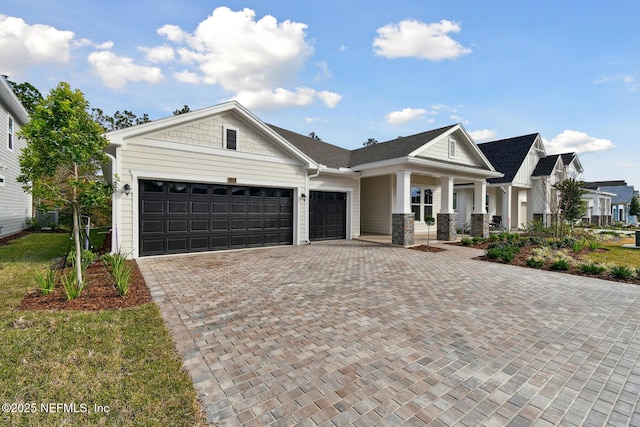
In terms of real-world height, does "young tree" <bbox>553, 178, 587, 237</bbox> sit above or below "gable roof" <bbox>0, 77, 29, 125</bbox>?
below

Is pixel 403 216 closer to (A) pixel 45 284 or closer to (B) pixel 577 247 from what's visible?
(B) pixel 577 247

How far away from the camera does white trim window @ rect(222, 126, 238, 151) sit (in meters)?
10.6

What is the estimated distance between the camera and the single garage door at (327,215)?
45.2 feet

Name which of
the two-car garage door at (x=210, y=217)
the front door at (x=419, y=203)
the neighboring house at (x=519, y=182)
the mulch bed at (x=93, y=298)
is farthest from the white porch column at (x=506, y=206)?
the mulch bed at (x=93, y=298)

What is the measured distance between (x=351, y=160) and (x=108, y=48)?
37.3 ft

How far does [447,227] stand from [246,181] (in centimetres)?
997

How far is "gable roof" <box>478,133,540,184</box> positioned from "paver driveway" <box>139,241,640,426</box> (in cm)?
1512

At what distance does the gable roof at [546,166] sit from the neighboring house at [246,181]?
7.92 m

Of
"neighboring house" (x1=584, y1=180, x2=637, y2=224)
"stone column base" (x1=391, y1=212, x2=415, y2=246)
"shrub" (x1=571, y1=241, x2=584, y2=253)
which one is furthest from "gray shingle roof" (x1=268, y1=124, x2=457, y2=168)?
"neighboring house" (x1=584, y1=180, x2=637, y2=224)

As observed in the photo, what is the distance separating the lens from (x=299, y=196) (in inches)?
489

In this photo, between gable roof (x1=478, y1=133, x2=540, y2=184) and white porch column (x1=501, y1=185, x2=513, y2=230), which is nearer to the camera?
white porch column (x1=501, y1=185, x2=513, y2=230)

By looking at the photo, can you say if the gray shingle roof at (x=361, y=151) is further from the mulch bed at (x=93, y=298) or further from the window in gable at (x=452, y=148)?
the mulch bed at (x=93, y=298)

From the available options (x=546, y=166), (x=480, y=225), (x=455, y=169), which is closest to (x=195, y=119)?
(x=455, y=169)

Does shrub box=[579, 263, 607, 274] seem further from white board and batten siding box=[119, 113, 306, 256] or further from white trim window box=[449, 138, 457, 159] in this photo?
white board and batten siding box=[119, 113, 306, 256]
